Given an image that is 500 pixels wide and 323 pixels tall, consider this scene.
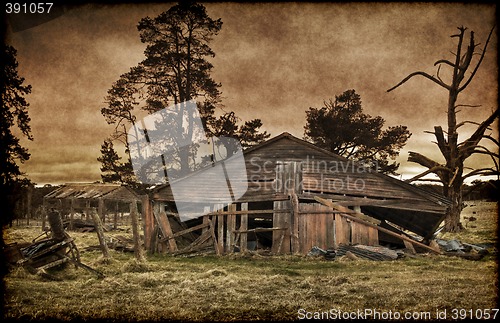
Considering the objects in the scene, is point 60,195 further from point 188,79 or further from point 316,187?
point 316,187

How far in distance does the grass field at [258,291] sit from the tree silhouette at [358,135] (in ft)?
74.3

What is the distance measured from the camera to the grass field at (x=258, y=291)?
7348 mm

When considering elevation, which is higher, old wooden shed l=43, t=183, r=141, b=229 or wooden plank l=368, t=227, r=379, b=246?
old wooden shed l=43, t=183, r=141, b=229

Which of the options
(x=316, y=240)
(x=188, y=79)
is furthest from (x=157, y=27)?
(x=316, y=240)

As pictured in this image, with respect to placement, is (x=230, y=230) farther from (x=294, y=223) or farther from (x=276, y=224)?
(x=294, y=223)

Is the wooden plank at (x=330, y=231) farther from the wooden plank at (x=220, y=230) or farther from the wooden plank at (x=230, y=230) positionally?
the wooden plank at (x=220, y=230)

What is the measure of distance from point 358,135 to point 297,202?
2162 cm

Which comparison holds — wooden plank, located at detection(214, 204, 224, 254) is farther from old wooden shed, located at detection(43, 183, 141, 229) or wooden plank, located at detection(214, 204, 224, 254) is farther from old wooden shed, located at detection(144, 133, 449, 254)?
old wooden shed, located at detection(43, 183, 141, 229)

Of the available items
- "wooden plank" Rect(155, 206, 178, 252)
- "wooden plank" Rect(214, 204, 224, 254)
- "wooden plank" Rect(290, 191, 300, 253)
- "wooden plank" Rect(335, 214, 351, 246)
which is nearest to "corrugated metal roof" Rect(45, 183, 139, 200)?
"wooden plank" Rect(155, 206, 178, 252)

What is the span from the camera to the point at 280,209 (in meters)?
15.6

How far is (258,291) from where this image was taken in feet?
29.8

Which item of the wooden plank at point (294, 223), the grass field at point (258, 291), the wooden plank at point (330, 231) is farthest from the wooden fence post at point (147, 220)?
the wooden plank at point (330, 231)

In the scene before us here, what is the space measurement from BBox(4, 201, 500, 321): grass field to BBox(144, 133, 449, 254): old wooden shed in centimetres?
233

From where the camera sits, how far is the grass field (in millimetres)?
7348
